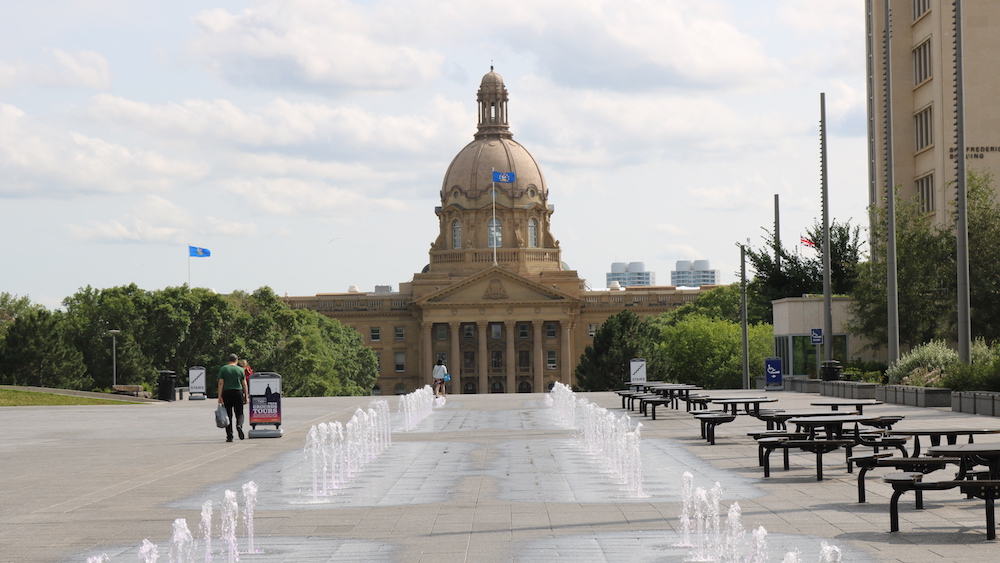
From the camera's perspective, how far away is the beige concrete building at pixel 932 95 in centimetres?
5259

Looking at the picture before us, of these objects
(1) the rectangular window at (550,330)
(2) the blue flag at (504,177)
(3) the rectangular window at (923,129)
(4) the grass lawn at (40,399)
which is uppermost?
(2) the blue flag at (504,177)

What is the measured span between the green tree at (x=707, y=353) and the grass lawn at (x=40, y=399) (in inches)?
1815

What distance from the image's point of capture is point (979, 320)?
4291 centimetres

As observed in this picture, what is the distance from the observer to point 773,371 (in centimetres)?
5169

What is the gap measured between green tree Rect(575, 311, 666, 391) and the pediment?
30.5 metres

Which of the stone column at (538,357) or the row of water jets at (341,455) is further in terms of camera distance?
the stone column at (538,357)

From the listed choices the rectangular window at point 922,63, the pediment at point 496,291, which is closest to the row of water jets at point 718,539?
the rectangular window at point 922,63

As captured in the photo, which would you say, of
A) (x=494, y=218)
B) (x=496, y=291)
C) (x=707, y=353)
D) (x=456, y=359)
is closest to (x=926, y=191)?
(x=707, y=353)

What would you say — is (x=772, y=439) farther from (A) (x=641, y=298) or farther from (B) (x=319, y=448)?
(A) (x=641, y=298)

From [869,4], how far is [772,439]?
1817 inches

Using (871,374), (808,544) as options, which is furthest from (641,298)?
(808,544)

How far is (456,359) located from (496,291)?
883 centimetres

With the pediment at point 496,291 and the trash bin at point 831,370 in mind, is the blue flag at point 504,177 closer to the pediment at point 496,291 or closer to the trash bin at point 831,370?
the pediment at point 496,291

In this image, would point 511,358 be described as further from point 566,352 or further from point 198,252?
point 198,252
